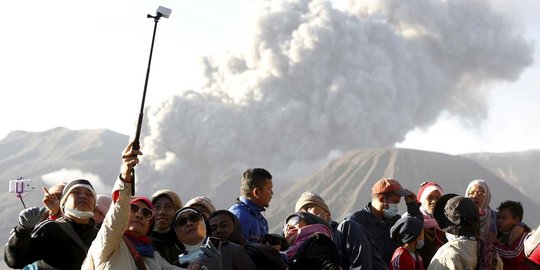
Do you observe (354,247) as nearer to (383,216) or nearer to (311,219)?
(311,219)

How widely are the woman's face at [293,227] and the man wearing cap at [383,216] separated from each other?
1.22 m

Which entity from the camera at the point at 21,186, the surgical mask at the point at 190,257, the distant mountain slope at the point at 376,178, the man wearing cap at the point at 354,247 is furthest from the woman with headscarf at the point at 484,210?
the distant mountain slope at the point at 376,178

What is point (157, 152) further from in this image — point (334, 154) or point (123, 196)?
point (123, 196)

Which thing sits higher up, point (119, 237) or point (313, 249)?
point (313, 249)

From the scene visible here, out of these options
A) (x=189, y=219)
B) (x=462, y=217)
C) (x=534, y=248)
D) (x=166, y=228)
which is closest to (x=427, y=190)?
(x=534, y=248)

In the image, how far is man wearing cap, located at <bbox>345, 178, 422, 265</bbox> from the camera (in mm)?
6516

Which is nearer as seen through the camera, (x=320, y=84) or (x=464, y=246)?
(x=464, y=246)

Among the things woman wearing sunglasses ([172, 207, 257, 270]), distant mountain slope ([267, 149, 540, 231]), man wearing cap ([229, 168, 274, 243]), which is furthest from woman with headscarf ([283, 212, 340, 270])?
distant mountain slope ([267, 149, 540, 231])

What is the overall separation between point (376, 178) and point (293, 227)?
7980 centimetres

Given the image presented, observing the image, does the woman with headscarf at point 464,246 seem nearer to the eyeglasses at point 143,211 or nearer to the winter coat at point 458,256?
the winter coat at point 458,256

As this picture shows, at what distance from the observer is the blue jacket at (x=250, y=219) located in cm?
583

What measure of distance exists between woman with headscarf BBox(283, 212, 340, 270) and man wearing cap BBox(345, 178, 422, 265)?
1416mm

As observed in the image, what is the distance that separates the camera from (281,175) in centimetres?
10031

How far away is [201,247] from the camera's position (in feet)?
14.3
